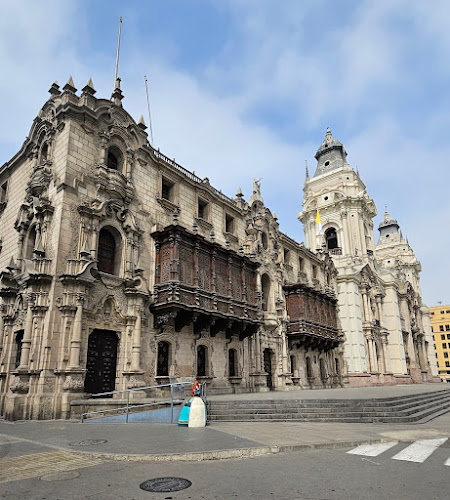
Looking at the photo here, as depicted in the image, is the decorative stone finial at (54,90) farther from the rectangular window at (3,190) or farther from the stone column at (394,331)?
the stone column at (394,331)

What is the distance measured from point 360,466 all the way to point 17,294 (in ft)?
55.2

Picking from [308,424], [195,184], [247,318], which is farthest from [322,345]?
[308,424]

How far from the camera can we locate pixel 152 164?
2362cm

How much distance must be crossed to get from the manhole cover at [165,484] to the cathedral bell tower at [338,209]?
43.2 m

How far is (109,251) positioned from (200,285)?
534cm

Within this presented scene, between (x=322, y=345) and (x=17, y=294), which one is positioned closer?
(x=17, y=294)

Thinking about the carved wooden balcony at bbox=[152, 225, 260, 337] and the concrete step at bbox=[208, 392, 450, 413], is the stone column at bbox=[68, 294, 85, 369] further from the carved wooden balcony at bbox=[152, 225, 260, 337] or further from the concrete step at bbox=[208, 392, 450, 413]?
the concrete step at bbox=[208, 392, 450, 413]

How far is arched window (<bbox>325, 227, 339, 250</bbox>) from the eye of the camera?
5238cm

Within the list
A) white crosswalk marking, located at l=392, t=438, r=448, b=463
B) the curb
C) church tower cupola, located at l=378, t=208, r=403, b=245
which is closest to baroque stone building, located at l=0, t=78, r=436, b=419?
the curb

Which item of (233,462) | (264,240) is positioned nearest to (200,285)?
(264,240)

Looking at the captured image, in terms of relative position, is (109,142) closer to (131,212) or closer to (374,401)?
(131,212)

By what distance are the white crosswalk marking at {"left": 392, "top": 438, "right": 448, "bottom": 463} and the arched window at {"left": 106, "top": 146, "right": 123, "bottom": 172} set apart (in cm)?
1864

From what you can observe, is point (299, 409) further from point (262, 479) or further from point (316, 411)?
point (262, 479)

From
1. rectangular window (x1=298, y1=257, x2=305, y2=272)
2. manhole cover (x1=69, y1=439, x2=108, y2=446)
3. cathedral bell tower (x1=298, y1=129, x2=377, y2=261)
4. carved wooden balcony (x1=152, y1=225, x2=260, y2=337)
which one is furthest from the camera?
cathedral bell tower (x1=298, y1=129, x2=377, y2=261)
